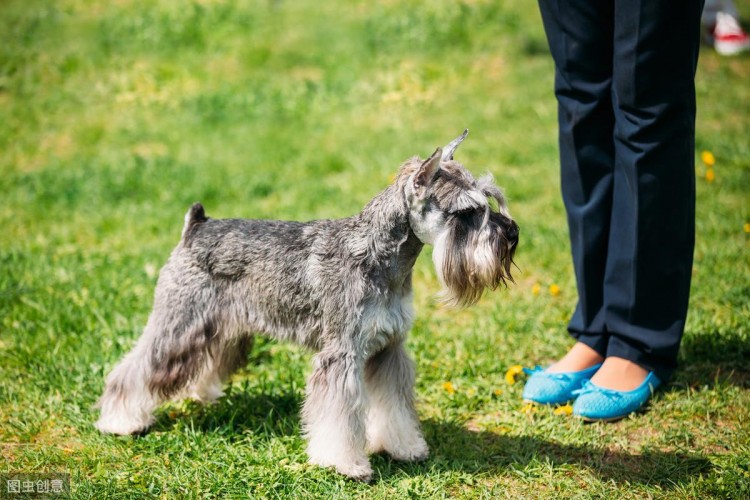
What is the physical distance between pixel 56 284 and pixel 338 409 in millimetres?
3288

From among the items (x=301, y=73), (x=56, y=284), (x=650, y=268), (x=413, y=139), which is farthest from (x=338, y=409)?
(x=301, y=73)

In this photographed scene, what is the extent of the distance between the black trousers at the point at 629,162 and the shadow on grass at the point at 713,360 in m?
0.28

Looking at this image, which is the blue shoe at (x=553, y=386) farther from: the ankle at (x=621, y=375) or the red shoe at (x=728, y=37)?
the red shoe at (x=728, y=37)

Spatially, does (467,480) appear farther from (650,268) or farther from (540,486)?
(650,268)

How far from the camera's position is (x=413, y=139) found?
8.94 m

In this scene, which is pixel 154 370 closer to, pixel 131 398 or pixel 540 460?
pixel 131 398

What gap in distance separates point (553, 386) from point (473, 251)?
1346 mm

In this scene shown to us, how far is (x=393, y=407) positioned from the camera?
4.05 meters

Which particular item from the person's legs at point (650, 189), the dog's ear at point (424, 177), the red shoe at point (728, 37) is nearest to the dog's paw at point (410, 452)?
the person's legs at point (650, 189)

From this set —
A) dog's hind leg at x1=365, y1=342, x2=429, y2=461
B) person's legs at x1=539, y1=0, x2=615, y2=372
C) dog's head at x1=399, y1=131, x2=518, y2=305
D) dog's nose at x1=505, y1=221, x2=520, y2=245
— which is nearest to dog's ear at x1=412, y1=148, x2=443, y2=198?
dog's head at x1=399, y1=131, x2=518, y2=305

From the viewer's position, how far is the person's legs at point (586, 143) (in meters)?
4.22

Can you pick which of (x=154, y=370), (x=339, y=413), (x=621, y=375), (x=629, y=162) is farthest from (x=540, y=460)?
(x=154, y=370)

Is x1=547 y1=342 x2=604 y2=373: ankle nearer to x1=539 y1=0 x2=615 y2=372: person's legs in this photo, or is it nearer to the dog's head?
x1=539 y1=0 x2=615 y2=372: person's legs

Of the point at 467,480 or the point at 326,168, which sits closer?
the point at 467,480
